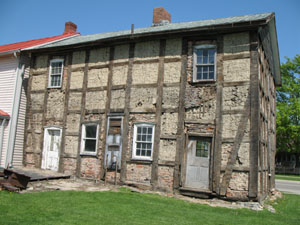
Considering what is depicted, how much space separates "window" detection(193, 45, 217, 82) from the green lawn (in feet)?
15.7

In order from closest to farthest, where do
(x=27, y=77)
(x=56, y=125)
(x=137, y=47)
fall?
1. (x=137, y=47)
2. (x=56, y=125)
3. (x=27, y=77)

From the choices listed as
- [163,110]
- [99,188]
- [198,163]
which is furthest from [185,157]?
[99,188]

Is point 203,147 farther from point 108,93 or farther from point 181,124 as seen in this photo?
point 108,93

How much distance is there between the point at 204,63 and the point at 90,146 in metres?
6.14

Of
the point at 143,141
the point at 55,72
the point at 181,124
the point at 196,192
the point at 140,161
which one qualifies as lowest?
the point at 196,192

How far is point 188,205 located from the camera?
374 inches

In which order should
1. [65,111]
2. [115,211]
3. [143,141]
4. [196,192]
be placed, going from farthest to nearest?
1. [65,111]
2. [143,141]
3. [196,192]
4. [115,211]

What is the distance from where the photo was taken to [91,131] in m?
13.4

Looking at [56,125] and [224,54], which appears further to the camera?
[56,125]

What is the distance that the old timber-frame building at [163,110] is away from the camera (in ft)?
34.6

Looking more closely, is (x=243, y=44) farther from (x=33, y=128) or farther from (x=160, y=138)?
(x=33, y=128)

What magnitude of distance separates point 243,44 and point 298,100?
25.7 meters

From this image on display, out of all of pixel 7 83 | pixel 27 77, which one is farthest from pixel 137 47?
pixel 7 83

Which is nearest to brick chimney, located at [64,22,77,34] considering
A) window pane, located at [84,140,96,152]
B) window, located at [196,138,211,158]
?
window pane, located at [84,140,96,152]
